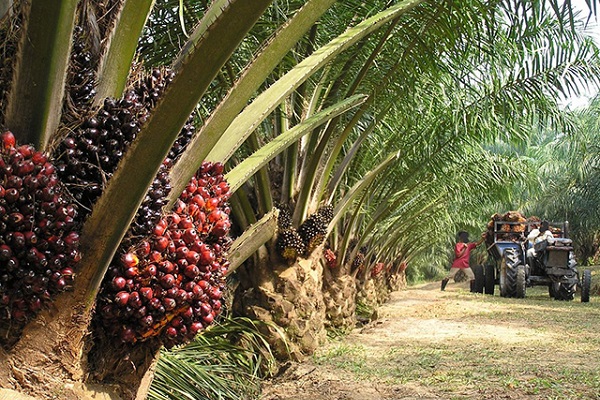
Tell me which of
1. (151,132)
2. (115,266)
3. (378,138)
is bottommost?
(115,266)

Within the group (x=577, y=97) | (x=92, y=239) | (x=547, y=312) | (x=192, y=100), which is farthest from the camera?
(x=547, y=312)

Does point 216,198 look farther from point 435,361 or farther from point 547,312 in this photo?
point 547,312

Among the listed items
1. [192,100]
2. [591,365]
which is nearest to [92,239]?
[192,100]

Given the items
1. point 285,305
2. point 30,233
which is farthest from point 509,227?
point 30,233

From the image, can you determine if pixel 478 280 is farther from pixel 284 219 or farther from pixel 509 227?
pixel 284 219

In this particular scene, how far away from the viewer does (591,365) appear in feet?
16.3

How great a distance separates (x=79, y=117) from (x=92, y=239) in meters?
0.41

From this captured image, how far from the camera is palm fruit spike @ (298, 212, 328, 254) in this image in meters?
5.32

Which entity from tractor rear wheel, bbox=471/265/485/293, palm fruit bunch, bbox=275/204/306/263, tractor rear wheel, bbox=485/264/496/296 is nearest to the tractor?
tractor rear wheel, bbox=485/264/496/296

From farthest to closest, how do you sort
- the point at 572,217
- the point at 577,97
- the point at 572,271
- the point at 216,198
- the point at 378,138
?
the point at 572,217
the point at 572,271
the point at 378,138
the point at 577,97
the point at 216,198

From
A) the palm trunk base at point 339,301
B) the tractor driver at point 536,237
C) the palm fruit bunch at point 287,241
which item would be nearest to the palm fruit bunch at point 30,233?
the palm fruit bunch at point 287,241

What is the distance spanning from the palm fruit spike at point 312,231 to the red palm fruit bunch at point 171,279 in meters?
3.20

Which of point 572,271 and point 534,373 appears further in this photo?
point 572,271

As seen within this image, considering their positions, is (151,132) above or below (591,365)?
above
